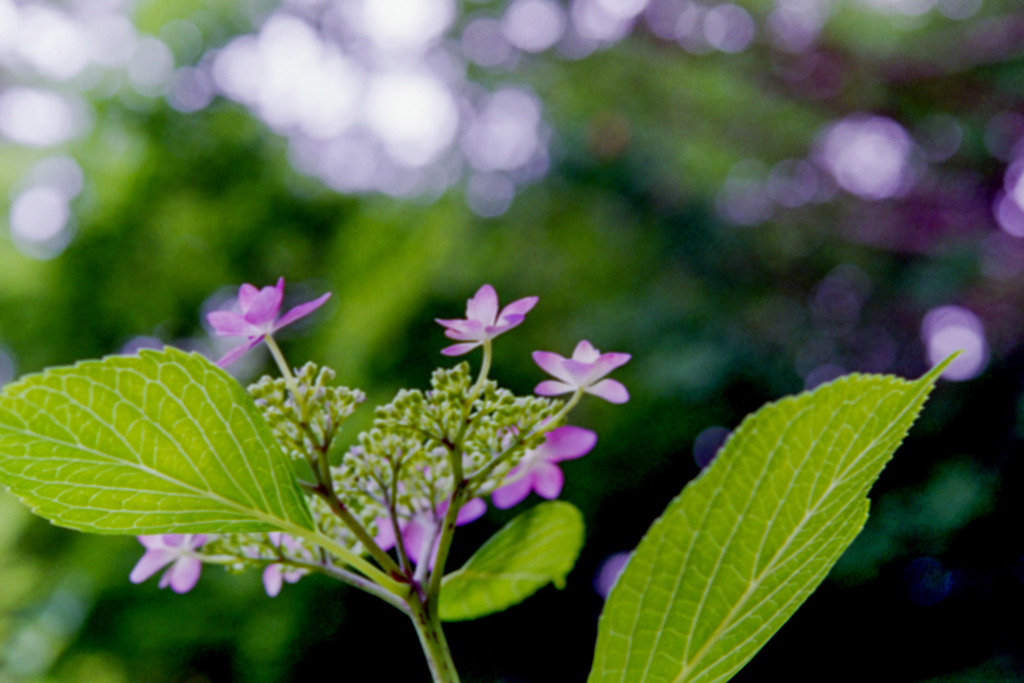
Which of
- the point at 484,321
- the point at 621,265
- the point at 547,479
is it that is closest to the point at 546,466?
the point at 547,479

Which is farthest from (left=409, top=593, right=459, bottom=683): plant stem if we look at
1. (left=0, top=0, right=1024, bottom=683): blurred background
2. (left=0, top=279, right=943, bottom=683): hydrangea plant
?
(left=0, top=0, right=1024, bottom=683): blurred background

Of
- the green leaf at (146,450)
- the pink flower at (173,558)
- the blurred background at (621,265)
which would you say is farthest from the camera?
the blurred background at (621,265)

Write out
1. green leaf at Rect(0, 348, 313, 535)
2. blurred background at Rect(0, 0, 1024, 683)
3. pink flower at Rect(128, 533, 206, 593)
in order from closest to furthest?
green leaf at Rect(0, 348, 313, 535), pink flower at Rect(128, 533, 206, 593), blurred background at Rect(0, 0, 1024, 683)

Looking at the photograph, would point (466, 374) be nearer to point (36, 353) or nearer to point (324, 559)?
point (324, 559)

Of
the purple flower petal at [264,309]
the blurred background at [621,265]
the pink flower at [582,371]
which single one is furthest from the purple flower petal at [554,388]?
the blurred background at [621,265]

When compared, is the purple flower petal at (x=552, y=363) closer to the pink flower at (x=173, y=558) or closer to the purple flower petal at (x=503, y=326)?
the purple flower petal at (x=503, y=326)

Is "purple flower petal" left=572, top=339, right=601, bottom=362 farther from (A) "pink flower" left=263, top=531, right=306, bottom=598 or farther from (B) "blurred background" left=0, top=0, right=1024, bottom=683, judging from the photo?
(B) "blurred background" left=0, top=0, right=1024, bottom=683

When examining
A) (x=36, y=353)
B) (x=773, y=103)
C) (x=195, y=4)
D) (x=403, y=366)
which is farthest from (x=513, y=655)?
(x=195, y=4)
